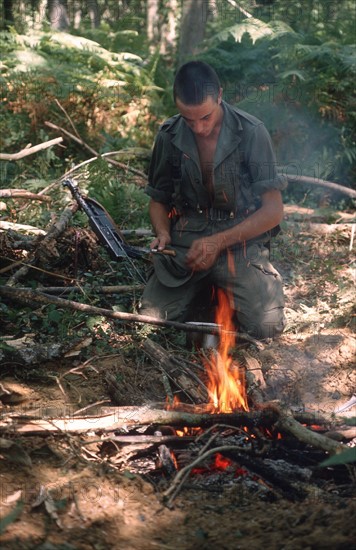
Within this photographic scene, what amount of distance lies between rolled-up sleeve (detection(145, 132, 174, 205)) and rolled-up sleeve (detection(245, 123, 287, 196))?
648 millimetres

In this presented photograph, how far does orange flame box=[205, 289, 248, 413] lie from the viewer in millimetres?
3879

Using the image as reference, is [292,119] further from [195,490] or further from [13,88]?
[195,490]

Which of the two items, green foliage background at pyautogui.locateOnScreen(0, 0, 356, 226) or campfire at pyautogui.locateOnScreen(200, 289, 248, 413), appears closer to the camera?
campfire at pyautogui.locateOnScreen(200, 289, 248, 413)

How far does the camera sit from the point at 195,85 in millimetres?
4477

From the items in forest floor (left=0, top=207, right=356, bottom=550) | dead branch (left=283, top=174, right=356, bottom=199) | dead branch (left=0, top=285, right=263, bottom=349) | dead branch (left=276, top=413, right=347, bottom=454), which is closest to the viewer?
forest floor (left=0, top=207, right=356, bottom=550)

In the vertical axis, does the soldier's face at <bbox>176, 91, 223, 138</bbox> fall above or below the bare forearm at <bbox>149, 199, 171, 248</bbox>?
above

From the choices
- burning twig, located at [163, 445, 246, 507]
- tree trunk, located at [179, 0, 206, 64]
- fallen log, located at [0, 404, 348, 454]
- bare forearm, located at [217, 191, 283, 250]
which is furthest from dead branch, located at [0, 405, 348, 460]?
tree trunk, located at [179, 0, 206, 64]

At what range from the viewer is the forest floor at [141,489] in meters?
2.66

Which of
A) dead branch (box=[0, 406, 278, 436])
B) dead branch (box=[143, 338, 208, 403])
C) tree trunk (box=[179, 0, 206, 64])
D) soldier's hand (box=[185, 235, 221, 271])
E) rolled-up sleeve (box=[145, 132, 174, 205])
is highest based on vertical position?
tree trunk (box=[179, 0, 206, 64])

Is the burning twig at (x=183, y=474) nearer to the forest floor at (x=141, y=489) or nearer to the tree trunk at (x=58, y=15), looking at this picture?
the forest floor at (x=141, y=489)

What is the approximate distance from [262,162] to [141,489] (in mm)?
2672

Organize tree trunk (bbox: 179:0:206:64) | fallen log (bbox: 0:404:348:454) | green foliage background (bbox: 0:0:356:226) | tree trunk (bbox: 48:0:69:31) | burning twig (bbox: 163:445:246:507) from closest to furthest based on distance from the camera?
burning twig (bbox: 163:445:246:507) → fallen log (bbox: 0:404:348:454) → green foliage background (bbox: 0:0:356:226) → tree trunk (bbox: 179:0:206:64) → tree trunk (bbox: 48:0:69:31)

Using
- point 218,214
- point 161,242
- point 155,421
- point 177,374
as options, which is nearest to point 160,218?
point 161,242

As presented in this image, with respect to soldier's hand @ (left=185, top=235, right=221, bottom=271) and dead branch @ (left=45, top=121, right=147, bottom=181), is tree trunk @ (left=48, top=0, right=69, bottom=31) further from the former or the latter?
soldier's hand @ (left=185, top=235, right=221, bottom=271)
